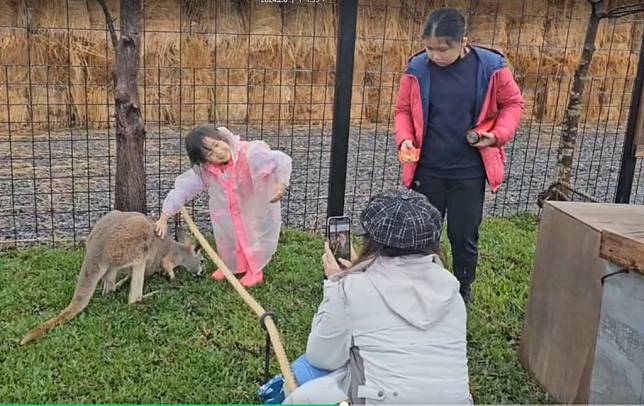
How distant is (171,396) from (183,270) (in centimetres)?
146

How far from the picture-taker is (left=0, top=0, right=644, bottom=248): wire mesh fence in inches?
286

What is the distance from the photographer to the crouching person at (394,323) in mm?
2111

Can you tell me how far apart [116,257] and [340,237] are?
1.26 meters

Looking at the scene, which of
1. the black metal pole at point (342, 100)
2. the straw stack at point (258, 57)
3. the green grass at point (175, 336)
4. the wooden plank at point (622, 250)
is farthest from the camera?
the straw stack at point (258, 57)

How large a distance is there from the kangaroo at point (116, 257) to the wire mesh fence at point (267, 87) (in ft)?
7.05

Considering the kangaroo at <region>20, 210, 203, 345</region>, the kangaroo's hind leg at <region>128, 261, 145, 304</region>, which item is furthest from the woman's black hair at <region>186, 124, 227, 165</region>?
the kangaroo's hind leg at <region>128, 261, 145, 304</region>

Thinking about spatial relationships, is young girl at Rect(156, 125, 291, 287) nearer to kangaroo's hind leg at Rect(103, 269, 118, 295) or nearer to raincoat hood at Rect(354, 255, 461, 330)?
kangaroo's hind leg at Rect(103, 269, 118, 295)

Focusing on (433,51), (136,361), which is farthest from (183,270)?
(433,51)

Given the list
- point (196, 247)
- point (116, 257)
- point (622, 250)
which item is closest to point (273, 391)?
point (622, 250)

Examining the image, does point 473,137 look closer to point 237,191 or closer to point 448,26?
point 448,26

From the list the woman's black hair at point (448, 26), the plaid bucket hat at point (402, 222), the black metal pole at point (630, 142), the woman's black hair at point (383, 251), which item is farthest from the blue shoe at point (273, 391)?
the black metal pole at point (630, 142)

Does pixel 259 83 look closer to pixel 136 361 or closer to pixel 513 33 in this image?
pixel 513 33

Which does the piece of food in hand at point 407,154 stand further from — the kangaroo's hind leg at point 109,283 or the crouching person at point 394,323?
the kangaroo's hind leg at point 109,283

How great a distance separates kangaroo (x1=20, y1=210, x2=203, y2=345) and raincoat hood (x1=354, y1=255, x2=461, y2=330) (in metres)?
2.06
